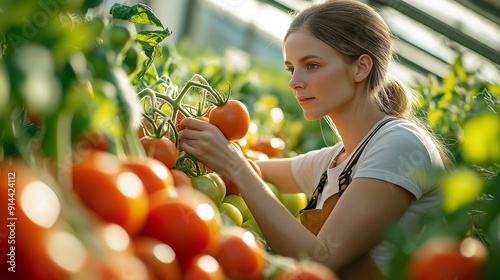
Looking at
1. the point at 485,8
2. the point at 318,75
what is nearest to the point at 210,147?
the point at 318,75

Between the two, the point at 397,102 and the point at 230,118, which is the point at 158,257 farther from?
the point at 397,102

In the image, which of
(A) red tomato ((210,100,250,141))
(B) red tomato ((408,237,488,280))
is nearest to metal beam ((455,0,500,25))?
(A) red tomato ((210,100,250,141))

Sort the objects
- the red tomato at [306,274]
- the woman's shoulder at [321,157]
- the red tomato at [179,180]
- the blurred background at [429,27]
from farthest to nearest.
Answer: the blurred background at [429,27] < the woman's shoulder at [321,157] < the red tomato at [179,180] < the red tomato at [306,274]

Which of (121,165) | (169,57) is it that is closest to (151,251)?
(121,165)

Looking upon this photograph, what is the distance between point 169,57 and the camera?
1641 mm

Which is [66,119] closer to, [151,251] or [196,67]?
[151,251]

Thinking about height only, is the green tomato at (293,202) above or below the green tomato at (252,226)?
below

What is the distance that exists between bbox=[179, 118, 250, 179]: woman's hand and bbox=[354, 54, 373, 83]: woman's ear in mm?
460

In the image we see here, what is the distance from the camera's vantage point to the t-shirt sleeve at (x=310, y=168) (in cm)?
155

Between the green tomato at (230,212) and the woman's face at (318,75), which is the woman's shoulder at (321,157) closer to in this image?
the woman's face at (318,75)

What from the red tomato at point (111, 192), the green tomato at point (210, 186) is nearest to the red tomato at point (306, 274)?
the red tomato at point (111, 192)

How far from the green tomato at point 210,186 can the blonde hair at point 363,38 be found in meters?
0.53

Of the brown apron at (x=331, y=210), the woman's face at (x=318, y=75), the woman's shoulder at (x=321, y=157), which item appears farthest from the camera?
the woman's shoulder at (x=321, y=157)

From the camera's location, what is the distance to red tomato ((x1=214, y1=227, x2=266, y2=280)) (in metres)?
0.51
